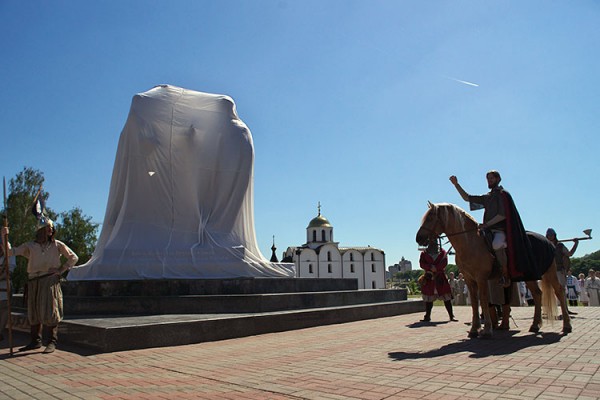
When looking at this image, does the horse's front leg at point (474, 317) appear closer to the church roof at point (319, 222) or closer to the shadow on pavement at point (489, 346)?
the shadow on pavement at point (489, 346)

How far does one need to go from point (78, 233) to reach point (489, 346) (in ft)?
120

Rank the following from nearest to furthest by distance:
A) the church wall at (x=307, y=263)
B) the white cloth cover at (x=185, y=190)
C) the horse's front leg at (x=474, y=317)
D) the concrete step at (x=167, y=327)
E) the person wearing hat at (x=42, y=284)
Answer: the concrete step at (x=167, y=327), the person wearing hat at (x=42, y=284), the horse's front leg at (x=474, y=317), the white cloth cover at (x=185, y=190), the church wall at (x=307, y=263)

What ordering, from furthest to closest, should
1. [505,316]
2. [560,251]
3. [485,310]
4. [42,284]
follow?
[560,251] → [505,316] → [485,310] → [42,284]

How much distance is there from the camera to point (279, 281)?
32.2 feet

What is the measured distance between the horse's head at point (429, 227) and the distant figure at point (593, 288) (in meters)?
12.6

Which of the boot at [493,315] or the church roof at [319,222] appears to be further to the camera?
the church roof at [319,222]

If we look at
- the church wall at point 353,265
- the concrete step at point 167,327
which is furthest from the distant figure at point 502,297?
the church wall at point 353,265

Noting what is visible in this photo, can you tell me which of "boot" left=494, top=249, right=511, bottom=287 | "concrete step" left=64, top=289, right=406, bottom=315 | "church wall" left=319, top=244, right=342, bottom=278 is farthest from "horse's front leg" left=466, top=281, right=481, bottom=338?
"church wall" left=319, top=244, right=342, bottom=278

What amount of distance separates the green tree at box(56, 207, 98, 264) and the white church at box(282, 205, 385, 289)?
3223 centimetres

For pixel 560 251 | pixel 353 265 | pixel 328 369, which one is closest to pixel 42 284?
pixel 328 369

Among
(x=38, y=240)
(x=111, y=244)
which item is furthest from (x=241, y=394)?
(x=111, y=244)

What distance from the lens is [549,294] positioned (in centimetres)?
726

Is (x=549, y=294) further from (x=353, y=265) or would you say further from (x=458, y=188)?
(x=353, y=265)

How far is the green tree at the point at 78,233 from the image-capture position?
3509 centimetres
